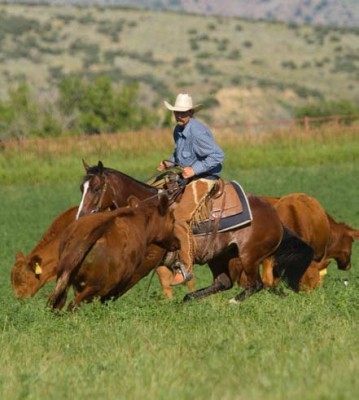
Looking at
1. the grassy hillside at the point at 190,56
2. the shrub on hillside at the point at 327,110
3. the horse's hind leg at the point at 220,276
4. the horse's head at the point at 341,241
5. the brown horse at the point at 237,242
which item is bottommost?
the grassy hillside at the point at 190,56

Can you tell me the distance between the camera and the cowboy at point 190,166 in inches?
533

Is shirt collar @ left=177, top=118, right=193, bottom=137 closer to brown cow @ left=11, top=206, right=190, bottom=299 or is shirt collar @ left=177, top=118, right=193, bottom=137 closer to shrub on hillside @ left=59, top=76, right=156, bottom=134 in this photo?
brown cow @ left=11, top=206, right=190, bottom=299

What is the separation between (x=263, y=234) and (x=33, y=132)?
33101 millimetres

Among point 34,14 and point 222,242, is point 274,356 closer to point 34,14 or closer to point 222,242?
point 222,242

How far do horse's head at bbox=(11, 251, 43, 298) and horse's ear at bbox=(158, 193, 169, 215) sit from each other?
2497 millimetres

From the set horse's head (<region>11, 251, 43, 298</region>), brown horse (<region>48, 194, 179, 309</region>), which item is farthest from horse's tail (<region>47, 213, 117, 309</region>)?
horse's head (<region>11, 251, 43, 298</region>)

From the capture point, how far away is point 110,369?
27.7 ft

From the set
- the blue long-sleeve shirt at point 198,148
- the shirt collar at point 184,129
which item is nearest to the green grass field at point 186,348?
the blue long-sleeve shirt at point 198,148

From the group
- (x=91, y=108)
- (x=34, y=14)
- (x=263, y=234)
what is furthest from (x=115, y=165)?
(x=34, y=14)

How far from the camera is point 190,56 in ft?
295

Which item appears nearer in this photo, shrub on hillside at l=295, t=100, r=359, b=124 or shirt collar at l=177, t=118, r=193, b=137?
shirt collar at l=177, t=118, r=193, b=137

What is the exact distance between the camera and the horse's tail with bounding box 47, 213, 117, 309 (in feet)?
39.6

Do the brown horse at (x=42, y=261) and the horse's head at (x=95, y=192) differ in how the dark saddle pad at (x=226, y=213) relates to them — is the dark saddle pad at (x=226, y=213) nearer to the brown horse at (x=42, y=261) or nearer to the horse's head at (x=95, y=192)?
the horse's head at (x=95, y=192)

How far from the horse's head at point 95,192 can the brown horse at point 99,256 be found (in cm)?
73
